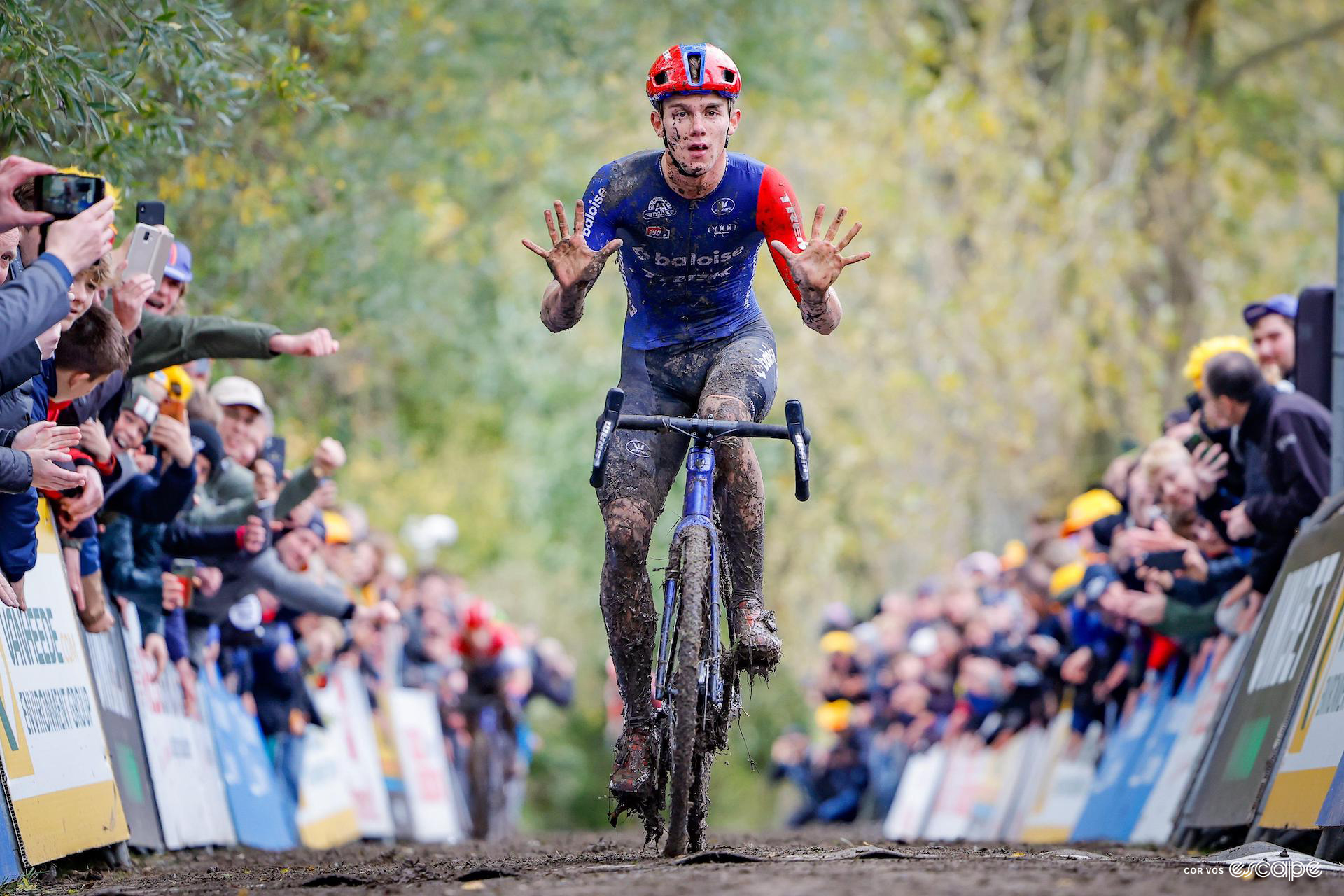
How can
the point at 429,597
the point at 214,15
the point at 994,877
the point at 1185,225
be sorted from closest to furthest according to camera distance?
1. the point at 994,877
2. the point at 214,15
3. the point at 429,597
4. the point at 1185,225

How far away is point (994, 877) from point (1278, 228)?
1023 inches

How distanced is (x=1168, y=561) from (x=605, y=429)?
18.6 ft

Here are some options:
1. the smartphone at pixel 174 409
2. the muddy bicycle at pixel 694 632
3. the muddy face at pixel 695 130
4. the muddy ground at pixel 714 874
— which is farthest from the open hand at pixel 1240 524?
the smartphone at pixel 174 409

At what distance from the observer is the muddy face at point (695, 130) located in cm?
768

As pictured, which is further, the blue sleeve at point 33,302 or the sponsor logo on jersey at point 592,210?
the sponsor logo on jersey at point 592,210

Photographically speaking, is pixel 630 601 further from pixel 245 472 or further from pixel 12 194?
pixel 245 472

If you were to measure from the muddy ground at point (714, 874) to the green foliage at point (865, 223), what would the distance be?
7.02m

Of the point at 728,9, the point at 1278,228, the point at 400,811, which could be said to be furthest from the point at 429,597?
the point at 1278,228

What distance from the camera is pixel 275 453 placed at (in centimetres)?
1284

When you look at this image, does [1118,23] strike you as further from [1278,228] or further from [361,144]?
[361,144]

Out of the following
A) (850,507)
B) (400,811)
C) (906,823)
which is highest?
(850,507)

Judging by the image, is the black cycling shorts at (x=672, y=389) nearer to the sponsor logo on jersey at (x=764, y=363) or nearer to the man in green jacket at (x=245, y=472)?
the sponsor logo on jersey at (x=764, y=363)

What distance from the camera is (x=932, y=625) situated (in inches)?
843

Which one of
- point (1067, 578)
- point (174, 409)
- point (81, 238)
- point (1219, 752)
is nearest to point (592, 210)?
point (81, 238)
